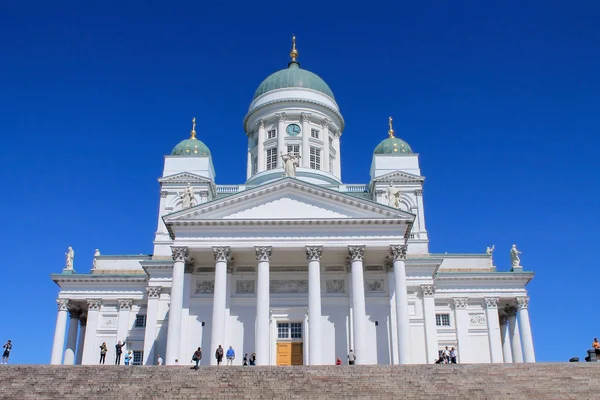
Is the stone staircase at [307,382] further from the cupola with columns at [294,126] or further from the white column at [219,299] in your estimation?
the cupola with columns at [294,126]

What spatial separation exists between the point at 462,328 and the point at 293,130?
758 inches

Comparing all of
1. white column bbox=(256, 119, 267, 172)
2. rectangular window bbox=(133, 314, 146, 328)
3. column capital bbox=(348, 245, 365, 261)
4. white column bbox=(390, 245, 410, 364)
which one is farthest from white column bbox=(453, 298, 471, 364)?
rectangular window bbox=(133, 314, 146, 328)

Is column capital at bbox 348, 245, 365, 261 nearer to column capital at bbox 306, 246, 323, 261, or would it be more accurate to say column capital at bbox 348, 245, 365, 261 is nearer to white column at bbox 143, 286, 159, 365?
column capital at bbox 306, 246, 323, 261

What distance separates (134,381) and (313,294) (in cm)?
1154

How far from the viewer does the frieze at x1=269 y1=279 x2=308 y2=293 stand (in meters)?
35.4

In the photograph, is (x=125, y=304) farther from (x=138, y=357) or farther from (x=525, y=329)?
(x=525, y=329)

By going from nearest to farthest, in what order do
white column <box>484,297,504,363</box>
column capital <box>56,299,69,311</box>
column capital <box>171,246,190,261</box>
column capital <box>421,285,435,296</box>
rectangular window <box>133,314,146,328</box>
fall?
1. column capital <box>171,246,190,261</box>
2. column capital <box>421,285,435,296</box>
3. white column <box>484,297,504,363</box>
4. rectangular window <box>133,314,146,328</box>
5. column capital <box>56,299,69,311</box>

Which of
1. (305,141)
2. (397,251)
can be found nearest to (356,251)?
(397,251)

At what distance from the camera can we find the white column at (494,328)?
4275 cm

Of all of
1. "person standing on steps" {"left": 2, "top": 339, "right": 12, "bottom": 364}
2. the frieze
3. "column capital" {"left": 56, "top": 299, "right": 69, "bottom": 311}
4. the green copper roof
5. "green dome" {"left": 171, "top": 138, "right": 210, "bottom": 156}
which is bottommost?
"person standing on steps" {"left": 2, "top": 339, "right": 12, "bottom": 364}

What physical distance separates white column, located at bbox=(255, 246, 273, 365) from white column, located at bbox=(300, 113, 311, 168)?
15.2 m

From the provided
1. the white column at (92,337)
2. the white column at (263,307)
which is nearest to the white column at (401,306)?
the white column at (263,307)

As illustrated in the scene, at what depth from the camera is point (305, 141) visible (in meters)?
48.1

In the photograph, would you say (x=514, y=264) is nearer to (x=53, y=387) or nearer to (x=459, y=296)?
(x=459, y=296)
